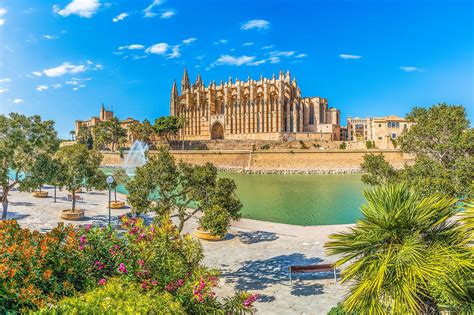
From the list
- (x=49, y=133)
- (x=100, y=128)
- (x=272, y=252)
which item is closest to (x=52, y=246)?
(x=272, y=252)

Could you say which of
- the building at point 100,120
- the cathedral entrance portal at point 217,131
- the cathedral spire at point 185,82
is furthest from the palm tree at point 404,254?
the cathedral spire at point 185,82

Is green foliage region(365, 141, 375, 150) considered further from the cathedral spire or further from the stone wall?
the cathedral spire

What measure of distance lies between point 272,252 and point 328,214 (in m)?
9.46

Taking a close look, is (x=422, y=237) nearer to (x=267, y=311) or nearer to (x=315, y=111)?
(x=267, y=311)

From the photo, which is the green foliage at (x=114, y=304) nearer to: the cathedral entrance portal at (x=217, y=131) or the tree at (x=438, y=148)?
the tree at (x=438, y=148)

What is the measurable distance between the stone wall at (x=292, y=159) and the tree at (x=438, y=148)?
3569 cm

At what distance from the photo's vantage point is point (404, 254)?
3736 millimetres

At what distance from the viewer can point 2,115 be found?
12.8m

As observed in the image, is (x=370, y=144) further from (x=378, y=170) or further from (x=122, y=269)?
(x=122, y=269)

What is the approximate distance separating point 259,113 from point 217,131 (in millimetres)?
12274

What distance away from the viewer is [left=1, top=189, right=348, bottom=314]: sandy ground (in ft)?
23.8

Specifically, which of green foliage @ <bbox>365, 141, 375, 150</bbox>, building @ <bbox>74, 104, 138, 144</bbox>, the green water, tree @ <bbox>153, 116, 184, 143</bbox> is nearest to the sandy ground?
the green water

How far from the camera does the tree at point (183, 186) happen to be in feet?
29.5

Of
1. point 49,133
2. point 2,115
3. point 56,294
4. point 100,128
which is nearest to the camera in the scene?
point 56,294
